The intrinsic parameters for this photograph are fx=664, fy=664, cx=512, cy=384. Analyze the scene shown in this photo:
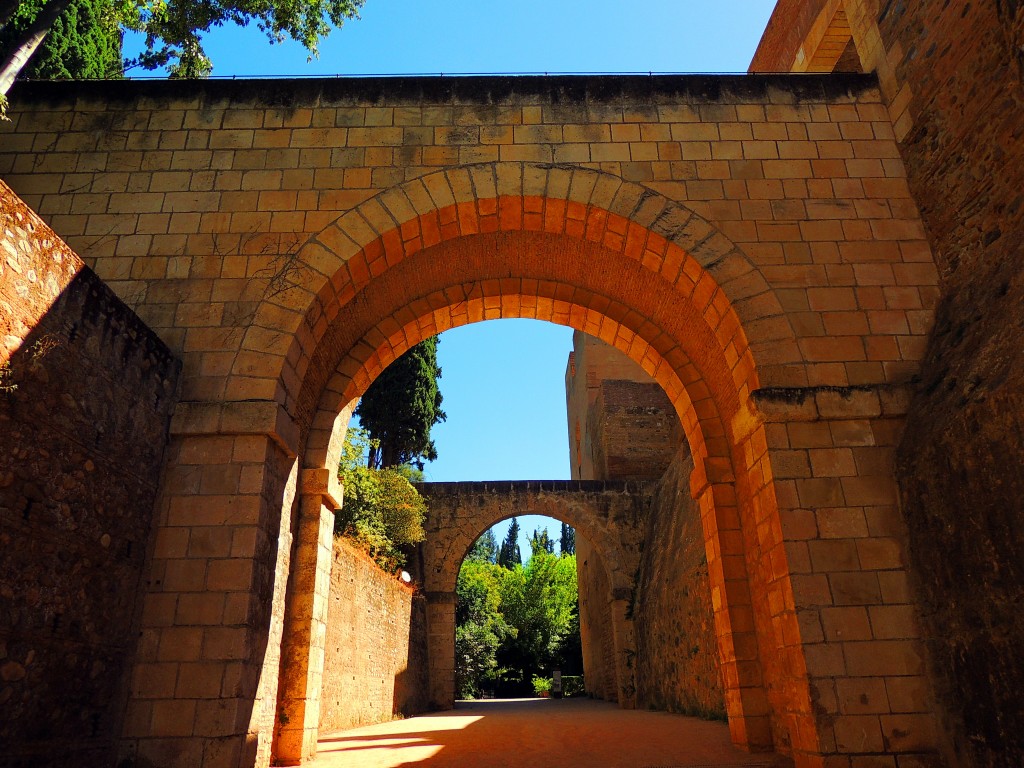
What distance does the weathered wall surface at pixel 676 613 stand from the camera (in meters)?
10.2

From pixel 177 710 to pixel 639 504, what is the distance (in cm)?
1420

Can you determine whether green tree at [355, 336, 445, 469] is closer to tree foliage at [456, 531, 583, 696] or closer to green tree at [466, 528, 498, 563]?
tree foliage at [456, 531, 583, 696]

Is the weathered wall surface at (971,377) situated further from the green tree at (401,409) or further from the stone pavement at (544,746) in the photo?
the green tree at (401,409)

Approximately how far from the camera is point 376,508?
1358 centimetres

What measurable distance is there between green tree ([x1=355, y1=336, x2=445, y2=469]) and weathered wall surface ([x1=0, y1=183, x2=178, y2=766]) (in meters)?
14.6

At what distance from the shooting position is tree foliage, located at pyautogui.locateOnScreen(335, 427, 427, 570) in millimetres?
11969

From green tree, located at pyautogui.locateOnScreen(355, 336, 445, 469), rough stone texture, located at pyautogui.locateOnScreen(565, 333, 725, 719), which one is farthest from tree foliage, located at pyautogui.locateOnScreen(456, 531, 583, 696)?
green tree, located at pyautogui.locateOnScreen(355, 336, 445, 469)

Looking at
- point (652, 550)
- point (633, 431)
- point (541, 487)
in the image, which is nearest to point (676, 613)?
point (652, 550)

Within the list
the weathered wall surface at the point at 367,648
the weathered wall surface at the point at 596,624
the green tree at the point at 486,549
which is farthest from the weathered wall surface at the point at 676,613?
the green tree at the point at 486,549

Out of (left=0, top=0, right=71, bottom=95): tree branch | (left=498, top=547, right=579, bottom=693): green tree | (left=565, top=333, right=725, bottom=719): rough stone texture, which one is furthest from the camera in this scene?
(left=498, top=547, right=579, bottom=693): green tree

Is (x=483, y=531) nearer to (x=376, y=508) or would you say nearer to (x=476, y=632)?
(x=376, y=508)

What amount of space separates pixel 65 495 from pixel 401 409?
1547 cm

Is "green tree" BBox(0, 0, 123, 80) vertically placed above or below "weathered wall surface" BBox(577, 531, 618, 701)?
above

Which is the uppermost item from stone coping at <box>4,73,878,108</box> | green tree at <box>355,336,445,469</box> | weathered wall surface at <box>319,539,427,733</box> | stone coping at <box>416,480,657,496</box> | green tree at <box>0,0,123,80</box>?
green tree at <box>0,0,123,80</box>
